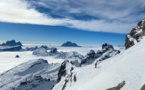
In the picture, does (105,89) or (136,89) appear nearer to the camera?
(136,89)

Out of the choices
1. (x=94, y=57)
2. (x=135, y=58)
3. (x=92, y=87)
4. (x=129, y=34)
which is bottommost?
(x=94, y=57)

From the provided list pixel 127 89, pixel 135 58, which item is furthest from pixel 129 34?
pixel 127 89

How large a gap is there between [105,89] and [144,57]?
1199cm

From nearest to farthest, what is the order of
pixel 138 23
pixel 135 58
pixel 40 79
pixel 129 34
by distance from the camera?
pixel 135 58 < pixel 138 23 < pixel 129 34 < pixel 40 79

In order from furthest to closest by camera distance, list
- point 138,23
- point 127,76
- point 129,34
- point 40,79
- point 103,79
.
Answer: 1. point 40,79
2. point 129,34
3. point 138,23
4. point 103,79
5. point 127,76

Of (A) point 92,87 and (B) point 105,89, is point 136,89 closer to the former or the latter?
(B) point 105,89

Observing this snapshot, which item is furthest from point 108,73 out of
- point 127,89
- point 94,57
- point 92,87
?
point 94,57

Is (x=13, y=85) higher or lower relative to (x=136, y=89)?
lower

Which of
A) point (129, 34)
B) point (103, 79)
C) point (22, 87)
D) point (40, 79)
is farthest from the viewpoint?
point (40, 79)

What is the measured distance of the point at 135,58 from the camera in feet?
108

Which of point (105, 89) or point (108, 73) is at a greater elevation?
point (108, 73)

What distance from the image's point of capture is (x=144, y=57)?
31.5m

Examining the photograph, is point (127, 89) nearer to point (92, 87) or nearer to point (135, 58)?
point (92, 87)

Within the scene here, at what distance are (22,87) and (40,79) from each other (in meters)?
25.1
